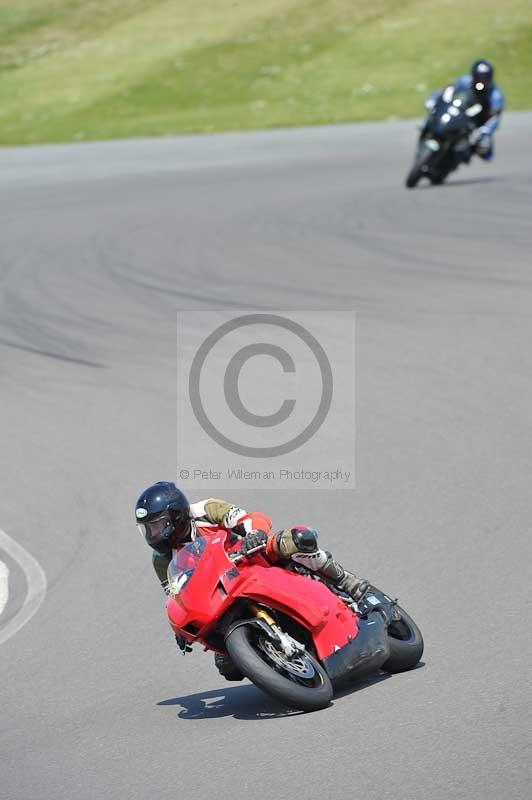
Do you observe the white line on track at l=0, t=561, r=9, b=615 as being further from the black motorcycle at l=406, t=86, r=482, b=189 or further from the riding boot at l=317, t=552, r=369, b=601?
the black motorcycle at l=406, t=86, r=482, b=189

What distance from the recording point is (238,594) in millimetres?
6062

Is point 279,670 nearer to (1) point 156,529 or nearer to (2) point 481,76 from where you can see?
(1) point 156,529

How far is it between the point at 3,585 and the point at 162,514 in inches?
94.8

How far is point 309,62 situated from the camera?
37375 millimetres

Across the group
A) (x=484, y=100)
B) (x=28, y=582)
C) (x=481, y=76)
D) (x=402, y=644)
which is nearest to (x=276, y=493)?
(x=28, y=582)

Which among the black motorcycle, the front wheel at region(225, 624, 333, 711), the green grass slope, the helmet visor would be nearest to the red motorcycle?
the front wheel at region(225, 624, 333, 711)

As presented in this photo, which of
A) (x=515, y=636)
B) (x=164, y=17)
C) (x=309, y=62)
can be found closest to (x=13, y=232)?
(x=515, y=636)

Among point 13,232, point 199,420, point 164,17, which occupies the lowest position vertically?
point 164,17

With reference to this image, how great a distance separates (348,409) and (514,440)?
1.61 metres

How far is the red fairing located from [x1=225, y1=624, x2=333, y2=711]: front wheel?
15 cm

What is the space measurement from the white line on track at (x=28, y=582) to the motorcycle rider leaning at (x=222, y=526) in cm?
149

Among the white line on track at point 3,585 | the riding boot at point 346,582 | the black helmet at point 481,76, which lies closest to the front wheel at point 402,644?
the riding boot at point 346,582

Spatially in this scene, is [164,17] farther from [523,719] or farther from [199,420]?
[523,719]

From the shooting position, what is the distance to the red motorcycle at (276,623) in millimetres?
5922
